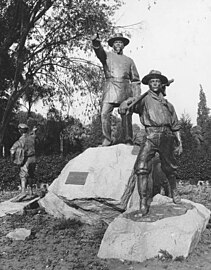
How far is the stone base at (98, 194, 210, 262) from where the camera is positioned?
13.7ft

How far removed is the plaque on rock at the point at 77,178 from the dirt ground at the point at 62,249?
605mm

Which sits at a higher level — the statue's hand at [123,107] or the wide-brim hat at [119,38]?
the wide-brim hat at [119,38]

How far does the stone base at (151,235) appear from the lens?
13.7ft

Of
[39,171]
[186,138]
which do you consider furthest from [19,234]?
[186,138]

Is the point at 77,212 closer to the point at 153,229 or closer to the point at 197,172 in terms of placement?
the point at 153,229

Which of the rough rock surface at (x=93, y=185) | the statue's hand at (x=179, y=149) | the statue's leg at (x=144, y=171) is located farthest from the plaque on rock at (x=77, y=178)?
the statue's hand at (x=179, y=149)

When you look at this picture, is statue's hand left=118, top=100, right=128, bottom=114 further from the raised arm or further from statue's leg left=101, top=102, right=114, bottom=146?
the raised arm

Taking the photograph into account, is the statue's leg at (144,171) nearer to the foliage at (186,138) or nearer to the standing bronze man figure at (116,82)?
the standing bronze man figure at (116,82)

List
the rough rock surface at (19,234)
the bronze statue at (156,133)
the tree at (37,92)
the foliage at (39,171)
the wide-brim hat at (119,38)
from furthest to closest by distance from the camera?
1. the tree at (37,92)
2. the foliage at (39,171)
3. the wide-brim hat at (119,38)
4. the rough rock surface at (19,234)
5. the bronze statue at (156,133)

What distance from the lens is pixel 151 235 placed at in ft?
14.0

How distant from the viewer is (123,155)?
231 inches

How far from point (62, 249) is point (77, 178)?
1.32 m

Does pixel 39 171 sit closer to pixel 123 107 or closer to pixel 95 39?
pixel 123 107

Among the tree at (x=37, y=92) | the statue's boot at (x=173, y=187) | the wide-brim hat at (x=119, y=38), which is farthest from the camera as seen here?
the tree at (x=37, y=92)
